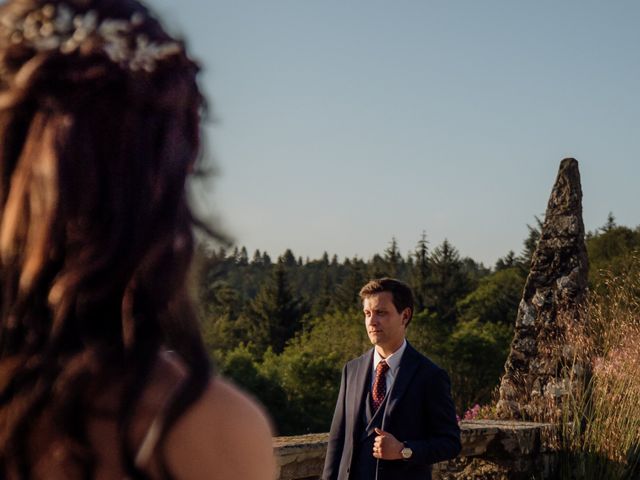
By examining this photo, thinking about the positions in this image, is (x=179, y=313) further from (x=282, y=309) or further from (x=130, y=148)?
(x=282, y=309)

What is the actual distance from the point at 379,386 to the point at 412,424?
0.28 m

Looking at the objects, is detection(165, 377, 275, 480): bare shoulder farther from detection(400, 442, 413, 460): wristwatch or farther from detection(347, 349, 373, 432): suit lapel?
detection(347, 349, 373, 432): suit lapel

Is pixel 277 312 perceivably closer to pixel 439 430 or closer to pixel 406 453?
pixel 439 430

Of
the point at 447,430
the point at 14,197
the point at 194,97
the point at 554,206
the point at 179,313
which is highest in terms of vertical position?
the point at 554,206

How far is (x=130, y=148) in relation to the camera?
85 cm

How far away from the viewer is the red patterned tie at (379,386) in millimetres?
4426

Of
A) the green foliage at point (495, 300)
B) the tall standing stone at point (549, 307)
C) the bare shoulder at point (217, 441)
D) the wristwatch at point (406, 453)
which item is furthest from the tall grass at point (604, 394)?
the green foliage at point (495, 300)

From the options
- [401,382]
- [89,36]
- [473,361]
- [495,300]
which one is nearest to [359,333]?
[473,361]

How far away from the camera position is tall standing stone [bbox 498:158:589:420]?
6.96 metres

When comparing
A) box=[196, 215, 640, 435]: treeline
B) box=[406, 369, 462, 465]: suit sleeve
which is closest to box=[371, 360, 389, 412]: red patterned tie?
box=[406, 369, 462, 465]: suit sleeve

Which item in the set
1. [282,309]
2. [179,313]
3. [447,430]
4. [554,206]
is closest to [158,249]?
[179,313]

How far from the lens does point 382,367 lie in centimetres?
450

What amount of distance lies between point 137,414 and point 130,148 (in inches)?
9.9

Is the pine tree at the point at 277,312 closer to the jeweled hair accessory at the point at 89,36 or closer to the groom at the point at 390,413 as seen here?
the groom at the point at 390,413
